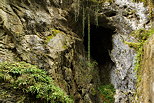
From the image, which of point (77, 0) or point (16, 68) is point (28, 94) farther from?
point (77, 0)

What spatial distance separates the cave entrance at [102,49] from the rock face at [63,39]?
749 millimetres

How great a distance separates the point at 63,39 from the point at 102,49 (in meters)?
5.08

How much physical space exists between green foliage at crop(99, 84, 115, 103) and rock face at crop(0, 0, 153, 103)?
58cm

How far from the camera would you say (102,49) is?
11.6 metres

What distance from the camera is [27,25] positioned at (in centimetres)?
643

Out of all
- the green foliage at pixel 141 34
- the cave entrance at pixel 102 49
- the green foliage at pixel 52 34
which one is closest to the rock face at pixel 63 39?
the green foliage at pixel 52 34

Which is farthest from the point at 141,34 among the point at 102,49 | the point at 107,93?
the point at 107,93

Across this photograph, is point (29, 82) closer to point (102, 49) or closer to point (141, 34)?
point (141, 34)

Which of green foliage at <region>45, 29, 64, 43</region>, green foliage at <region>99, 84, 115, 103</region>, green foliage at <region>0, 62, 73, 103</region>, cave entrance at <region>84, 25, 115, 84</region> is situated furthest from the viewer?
cave entrance at <region>84, 25, 115, 84</region>

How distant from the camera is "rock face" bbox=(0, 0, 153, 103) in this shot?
5566 millimetres

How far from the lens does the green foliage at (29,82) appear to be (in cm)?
390

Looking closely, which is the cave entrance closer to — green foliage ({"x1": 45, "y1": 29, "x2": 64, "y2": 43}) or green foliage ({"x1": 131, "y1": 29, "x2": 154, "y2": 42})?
green foliage ({"x1": 131, "y1": 29, "x2": 154, "y2": 42})

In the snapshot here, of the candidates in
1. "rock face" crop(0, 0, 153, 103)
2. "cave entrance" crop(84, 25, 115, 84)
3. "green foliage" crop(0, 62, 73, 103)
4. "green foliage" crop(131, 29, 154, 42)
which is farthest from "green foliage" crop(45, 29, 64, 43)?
"green foliage" crop(131, 29, 154, 42)

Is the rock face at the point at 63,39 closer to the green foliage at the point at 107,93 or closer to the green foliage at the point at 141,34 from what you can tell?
the green foliage at the point at 141,34
